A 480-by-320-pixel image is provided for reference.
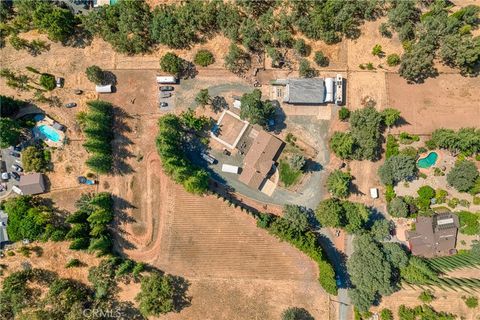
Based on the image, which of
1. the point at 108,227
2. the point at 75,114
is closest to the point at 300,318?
the point at 108,227

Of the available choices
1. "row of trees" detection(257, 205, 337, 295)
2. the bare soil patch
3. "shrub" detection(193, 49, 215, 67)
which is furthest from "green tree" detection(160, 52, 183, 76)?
the bare soil patch

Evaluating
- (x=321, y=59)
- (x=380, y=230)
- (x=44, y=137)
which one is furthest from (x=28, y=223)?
(x=380, y=230)

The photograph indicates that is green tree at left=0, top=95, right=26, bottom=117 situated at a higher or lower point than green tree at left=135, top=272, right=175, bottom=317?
higher

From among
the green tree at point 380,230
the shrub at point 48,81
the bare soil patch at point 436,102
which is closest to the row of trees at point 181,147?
the shrub at point 48,81

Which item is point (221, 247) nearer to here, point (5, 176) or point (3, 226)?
point (3, 226)

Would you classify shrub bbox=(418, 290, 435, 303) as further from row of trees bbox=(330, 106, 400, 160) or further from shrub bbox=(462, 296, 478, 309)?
row of trees bbox=(330, 106, 400, 160)
